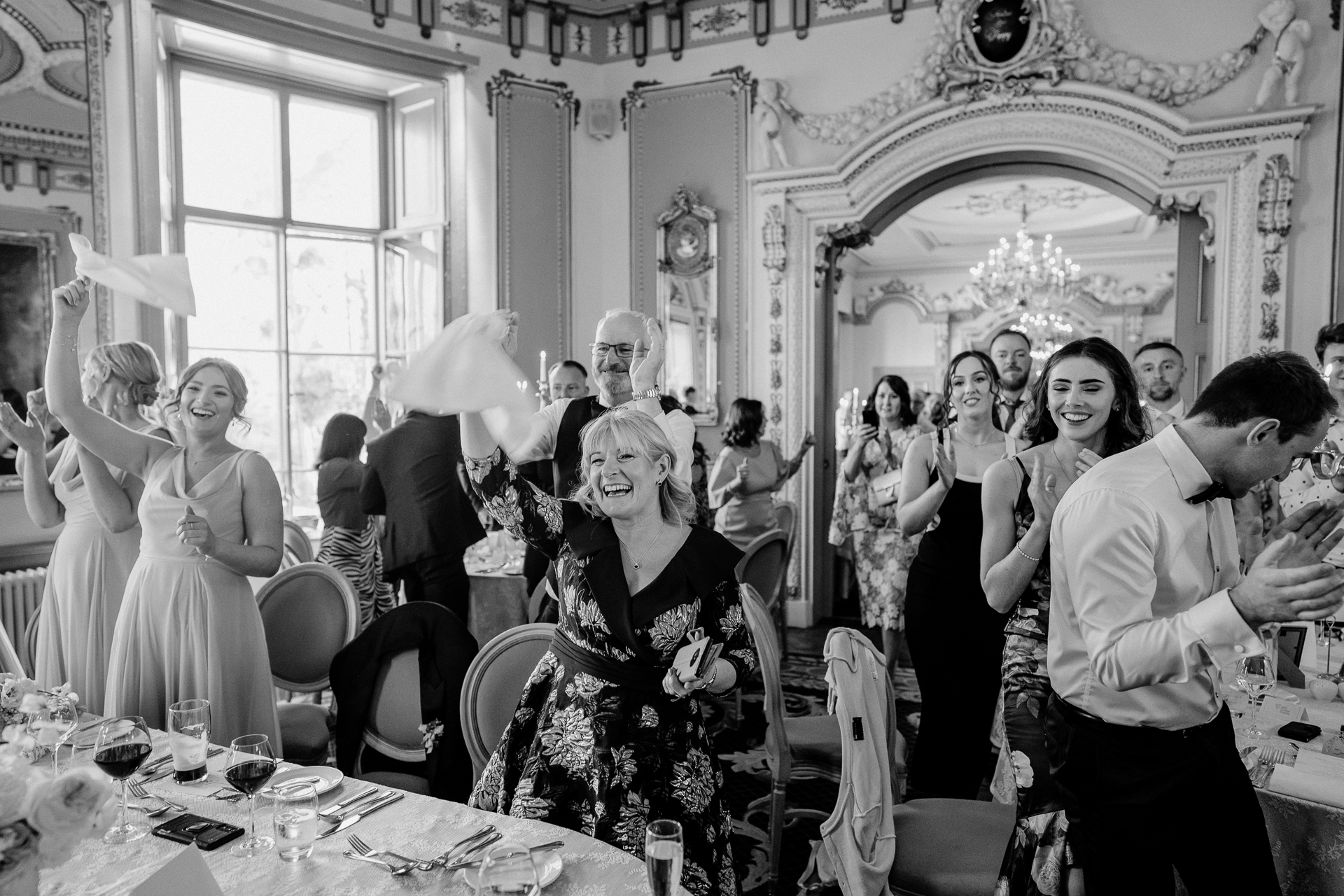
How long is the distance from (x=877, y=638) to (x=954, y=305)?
342 inches

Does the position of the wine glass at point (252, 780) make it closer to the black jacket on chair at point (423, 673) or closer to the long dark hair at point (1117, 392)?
the black jacket on chair at point (423, 673)

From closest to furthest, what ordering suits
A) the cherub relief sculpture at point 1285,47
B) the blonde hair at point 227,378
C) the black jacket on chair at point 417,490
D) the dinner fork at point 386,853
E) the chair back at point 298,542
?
the dinner fork at point 386,853 < the blonde hair at point 227,378 < the black jacket on chair at point 417,490 < the chair back at point 298,542 < the cherub relief sculpture at point 1285,47

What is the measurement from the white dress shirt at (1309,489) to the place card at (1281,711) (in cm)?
106

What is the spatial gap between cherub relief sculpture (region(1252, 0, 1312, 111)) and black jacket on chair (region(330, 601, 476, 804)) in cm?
501

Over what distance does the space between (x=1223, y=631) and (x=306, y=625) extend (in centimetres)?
270

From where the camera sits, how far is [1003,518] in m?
2.38

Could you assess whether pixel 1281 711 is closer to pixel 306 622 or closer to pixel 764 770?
pixel 764 770

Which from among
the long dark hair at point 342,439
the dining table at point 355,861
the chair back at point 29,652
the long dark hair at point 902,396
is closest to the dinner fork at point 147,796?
the dining table at point 355,861

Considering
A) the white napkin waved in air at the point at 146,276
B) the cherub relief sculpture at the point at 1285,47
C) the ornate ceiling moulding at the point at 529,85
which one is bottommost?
the white napkin waved in air at the point at 146,276

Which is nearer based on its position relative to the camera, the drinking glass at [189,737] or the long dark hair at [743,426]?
the drinking glass at [189,737]

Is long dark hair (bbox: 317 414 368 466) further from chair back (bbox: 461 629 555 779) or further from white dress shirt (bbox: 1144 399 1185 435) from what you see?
white dress shirt (bbox: 1144 399 1185 435)

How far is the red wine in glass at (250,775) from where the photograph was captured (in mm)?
1553

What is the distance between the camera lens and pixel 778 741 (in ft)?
8.96

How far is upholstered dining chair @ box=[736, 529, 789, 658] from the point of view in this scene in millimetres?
4238
